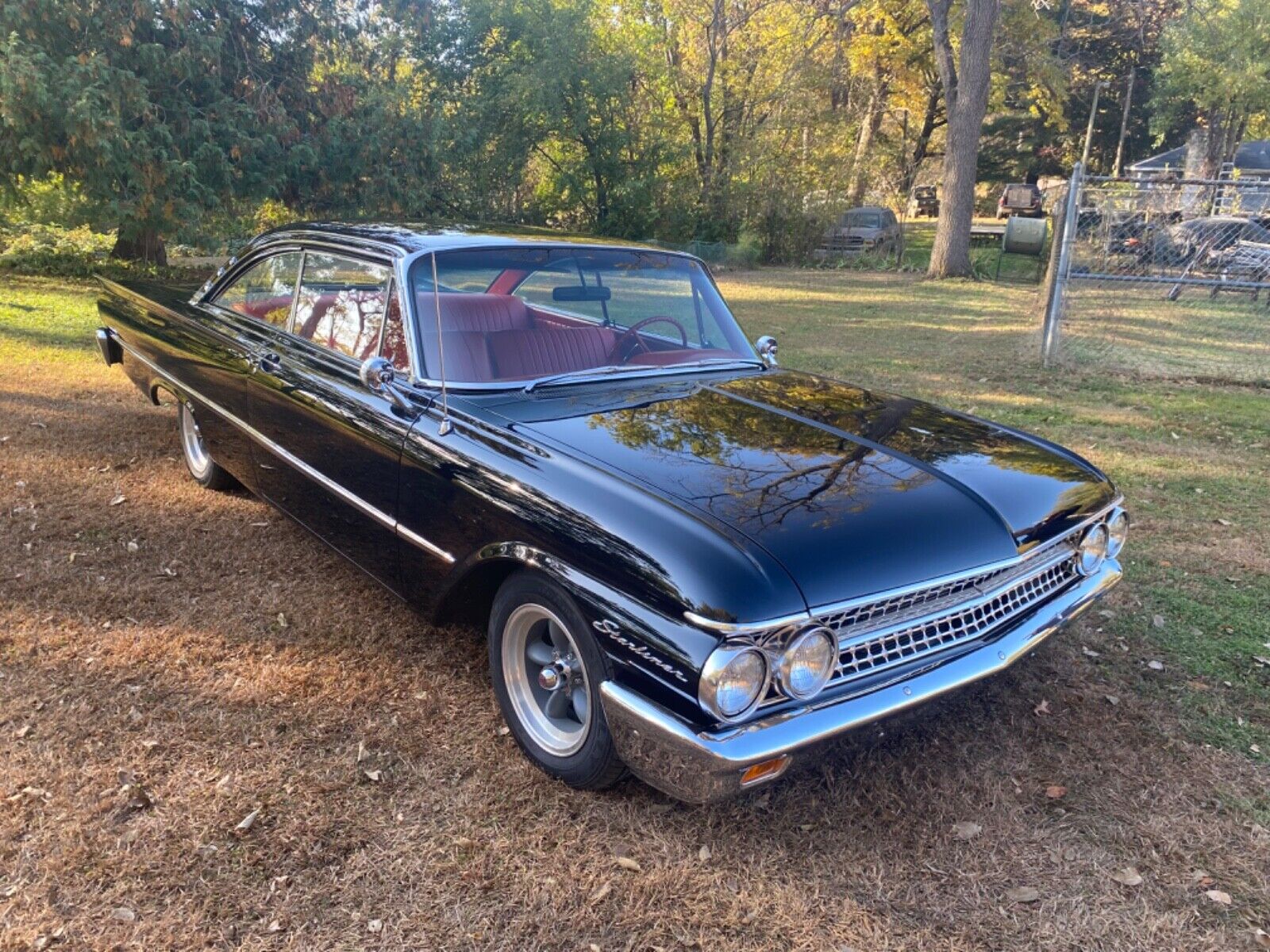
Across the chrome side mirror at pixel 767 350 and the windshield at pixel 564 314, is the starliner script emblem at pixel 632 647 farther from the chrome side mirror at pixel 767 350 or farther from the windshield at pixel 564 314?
the chrome side mirror at pixel 767 350

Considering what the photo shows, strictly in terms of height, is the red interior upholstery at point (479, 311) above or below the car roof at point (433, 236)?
below

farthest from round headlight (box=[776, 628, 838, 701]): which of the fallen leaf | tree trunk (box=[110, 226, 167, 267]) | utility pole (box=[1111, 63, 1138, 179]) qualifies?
utility pole (box=[1111, 63, 1138, 179])

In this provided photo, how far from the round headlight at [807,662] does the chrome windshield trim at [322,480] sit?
1.18 metres

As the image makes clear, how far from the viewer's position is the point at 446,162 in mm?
18297

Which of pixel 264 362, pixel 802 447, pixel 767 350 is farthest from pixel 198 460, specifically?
pixel 802 447

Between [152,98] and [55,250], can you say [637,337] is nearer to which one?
[152,98]

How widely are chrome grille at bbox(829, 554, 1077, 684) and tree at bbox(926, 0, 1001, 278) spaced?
1824cm

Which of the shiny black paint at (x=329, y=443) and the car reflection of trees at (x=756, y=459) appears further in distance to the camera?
the shiny black paint at (x=329, y=443)

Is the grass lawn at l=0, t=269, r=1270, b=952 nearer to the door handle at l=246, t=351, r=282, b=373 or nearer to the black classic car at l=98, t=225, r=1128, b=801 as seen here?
the black classic car at l=98, t=225, r=1128, b=801

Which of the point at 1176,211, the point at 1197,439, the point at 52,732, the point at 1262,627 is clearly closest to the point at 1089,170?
the point at 1176,211

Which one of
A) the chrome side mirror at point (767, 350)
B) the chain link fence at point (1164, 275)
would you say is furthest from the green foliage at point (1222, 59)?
the chrome side mirror at point (767, 350)

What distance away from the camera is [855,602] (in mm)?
2266

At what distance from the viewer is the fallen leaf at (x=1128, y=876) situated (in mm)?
2471

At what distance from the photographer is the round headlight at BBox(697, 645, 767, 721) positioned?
212cm
